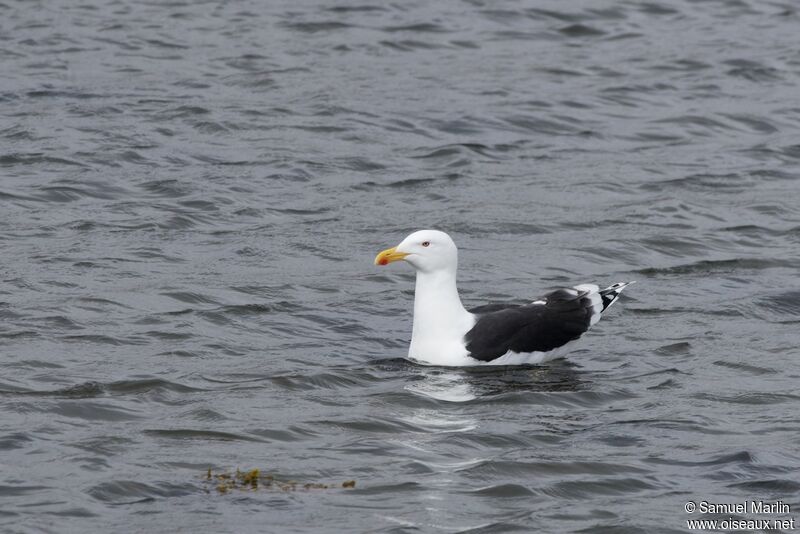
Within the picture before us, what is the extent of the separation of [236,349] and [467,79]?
10.2 metres

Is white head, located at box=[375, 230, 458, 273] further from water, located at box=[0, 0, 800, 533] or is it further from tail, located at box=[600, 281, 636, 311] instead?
tail, located at box=[600, 281, 636, 311]

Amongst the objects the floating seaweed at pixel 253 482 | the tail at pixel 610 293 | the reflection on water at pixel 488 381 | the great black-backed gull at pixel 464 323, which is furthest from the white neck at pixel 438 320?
the floating seaweed at pixel 253 482

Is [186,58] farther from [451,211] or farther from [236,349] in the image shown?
[236,349]

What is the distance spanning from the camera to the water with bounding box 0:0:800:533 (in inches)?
344

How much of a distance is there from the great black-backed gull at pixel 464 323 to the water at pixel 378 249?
17cm

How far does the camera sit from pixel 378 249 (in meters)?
14.3

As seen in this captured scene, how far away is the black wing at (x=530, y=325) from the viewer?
11406 millimetres

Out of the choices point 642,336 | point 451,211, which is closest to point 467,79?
point 451,211

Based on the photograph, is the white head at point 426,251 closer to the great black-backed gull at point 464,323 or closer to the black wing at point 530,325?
the great black-backed gull at point 464,323

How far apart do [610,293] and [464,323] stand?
142cm

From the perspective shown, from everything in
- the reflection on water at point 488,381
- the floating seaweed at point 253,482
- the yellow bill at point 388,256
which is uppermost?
the yellow bill at point 388,256

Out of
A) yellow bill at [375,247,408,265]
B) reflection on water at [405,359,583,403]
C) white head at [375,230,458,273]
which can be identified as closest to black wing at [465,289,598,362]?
reflection on water at [405,359,583,403]

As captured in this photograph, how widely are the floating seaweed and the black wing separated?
3.01 metres

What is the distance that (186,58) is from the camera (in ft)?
68.6
